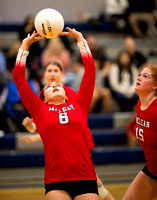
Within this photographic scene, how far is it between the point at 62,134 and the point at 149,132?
2.72 feet

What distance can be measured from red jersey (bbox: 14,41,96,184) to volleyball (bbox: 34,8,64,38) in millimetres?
306

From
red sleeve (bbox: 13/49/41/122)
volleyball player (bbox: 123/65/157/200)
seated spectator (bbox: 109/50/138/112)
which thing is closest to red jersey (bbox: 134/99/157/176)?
volleyball player (bbox: 123/65/157/200)

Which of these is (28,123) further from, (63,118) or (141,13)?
(141,13)

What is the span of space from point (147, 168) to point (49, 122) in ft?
3.59

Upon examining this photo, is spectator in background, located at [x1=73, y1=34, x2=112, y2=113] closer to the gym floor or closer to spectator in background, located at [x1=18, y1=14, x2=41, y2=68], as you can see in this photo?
spectator in background, located at [x1=18, y1=14, x2=41, y2=68]

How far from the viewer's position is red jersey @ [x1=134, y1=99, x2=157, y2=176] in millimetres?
3342

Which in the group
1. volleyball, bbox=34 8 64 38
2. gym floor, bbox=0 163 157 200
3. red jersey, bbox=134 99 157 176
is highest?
volleyball, bbox=34 8 64 38

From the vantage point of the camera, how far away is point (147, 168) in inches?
138

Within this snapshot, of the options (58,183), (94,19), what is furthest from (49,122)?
(94,19)

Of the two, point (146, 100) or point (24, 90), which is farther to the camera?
point (146, 100)

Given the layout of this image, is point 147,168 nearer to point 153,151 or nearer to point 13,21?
point 153,151

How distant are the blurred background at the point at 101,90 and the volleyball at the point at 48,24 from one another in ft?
5.45

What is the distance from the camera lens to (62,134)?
308 cm

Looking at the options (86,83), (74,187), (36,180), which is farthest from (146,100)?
(36,180)
